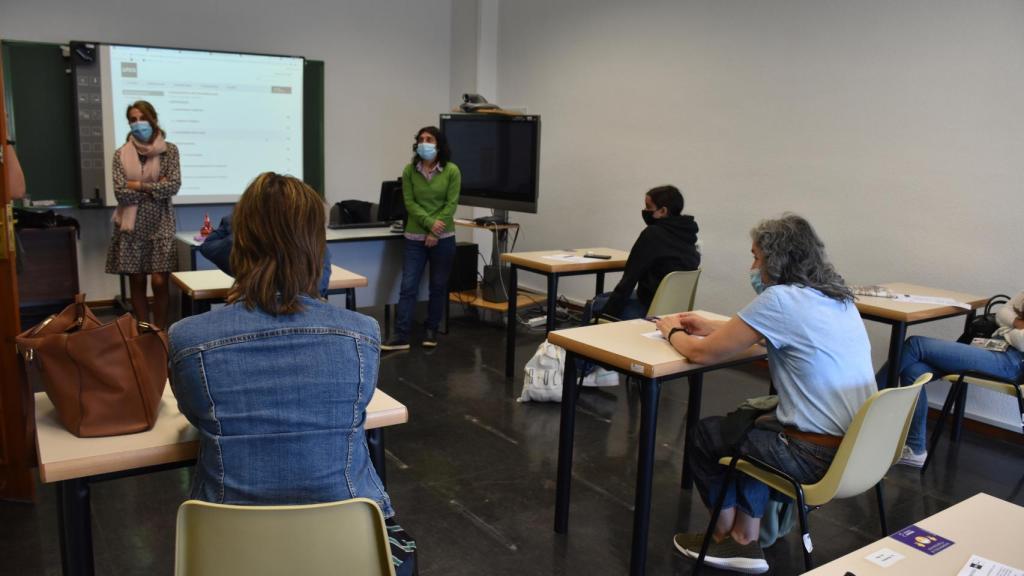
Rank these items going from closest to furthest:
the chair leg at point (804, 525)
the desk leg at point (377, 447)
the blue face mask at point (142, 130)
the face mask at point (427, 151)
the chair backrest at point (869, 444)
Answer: the desk leg at point (377, 447), the chair backrest at point (869, 444), the chair leg at point (804, 525), the blue face mask at point (142, 130), the face mask at point (427, 151)

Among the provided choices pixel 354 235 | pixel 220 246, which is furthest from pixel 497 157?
pixel 220 246

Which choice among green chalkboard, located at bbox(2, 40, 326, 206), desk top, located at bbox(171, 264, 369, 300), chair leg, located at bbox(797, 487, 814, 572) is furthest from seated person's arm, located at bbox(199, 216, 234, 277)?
green chalkboard, located at bbox(2, 40, 326, 206)

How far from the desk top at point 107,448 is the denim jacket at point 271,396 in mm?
172

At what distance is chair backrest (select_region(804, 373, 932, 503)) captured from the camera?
2057mm

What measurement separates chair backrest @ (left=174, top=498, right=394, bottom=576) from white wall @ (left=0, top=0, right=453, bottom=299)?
5.47 metres

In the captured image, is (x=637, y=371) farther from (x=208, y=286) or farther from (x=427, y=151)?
(x=427, y=151)

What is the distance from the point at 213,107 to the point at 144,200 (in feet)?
4.76

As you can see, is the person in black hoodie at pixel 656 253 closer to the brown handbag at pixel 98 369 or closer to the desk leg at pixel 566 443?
the desk leg at pixel 566 443

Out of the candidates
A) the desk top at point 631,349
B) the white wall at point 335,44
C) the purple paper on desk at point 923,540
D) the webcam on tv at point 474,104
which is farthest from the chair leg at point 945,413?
the white wall at point 335,44

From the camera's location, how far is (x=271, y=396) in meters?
1.47

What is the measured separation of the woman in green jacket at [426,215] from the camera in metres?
5.23

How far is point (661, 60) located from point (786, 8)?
106 cm

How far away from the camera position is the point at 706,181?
215 inches

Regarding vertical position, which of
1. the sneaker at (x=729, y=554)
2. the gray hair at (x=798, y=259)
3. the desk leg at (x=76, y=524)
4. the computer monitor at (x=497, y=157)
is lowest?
the sneaker at (x=729, y=554)
